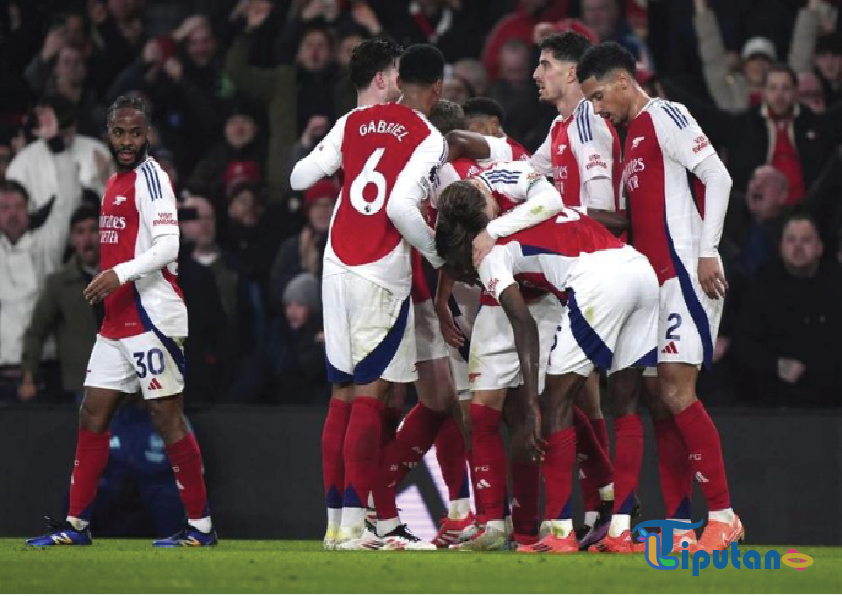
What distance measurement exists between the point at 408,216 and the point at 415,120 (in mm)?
568

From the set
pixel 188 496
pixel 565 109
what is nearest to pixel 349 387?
pixel 188 496

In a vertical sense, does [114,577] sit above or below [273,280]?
below

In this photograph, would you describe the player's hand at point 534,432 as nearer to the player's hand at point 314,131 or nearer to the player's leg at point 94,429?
the player's leg at point 94,429

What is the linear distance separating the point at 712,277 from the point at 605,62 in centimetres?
118

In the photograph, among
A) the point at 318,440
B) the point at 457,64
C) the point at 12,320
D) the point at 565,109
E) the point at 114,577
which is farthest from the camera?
the point at 457,64

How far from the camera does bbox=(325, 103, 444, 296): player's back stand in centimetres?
812

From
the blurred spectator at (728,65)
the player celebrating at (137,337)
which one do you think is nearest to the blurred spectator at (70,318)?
the player celebrating at (137,337)

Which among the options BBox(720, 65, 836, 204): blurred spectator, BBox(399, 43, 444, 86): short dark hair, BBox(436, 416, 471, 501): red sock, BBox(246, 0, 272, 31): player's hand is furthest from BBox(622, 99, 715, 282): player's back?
BBox(246, 0, 272, 31): player's hand

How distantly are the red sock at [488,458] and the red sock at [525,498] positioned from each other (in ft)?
0.53

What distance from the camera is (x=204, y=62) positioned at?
44.3 feet

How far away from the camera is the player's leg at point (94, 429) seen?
337 inches

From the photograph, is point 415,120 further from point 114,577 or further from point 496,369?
point 114,577

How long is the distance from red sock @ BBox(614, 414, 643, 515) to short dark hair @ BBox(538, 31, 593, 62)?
2031mm

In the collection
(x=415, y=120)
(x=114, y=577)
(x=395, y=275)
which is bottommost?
(x=114, y=577)
